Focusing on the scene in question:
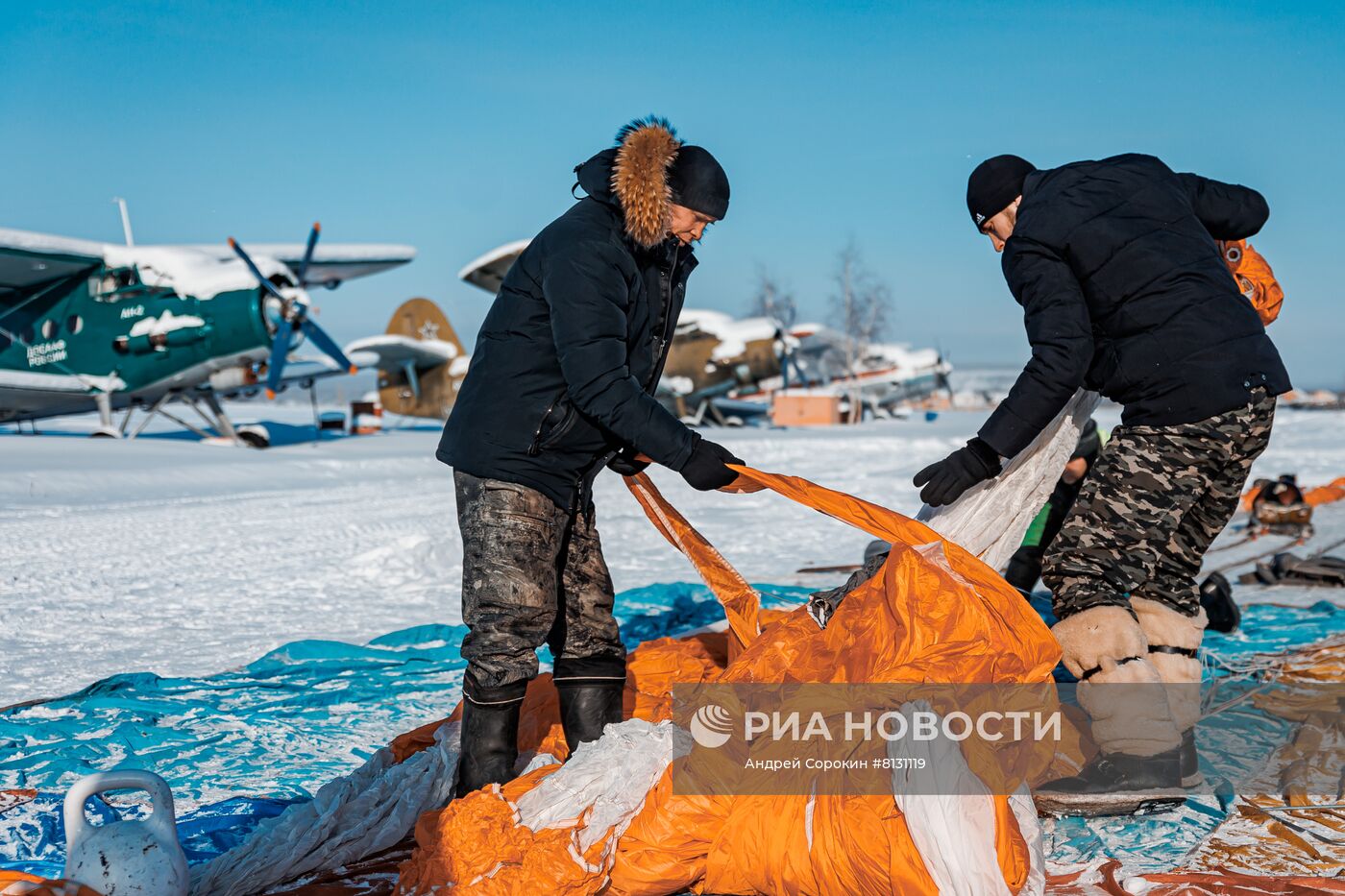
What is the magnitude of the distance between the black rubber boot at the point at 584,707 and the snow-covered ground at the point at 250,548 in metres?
1.96

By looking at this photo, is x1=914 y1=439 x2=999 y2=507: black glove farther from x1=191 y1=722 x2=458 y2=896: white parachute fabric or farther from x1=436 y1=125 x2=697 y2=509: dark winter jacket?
x1=191 y1=722 x2=458 y2=896: white parachute fabric

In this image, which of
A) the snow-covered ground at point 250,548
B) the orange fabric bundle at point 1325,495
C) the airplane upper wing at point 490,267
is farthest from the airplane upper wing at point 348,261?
the orange fabric bundle at point 1325,495

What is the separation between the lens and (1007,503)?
2.57m

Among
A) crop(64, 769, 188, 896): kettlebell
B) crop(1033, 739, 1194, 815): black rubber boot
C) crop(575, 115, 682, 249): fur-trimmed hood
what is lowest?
crop(1033, 739, 1194, 815): black rubber boot

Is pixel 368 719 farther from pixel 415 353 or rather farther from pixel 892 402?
pixel 892 402

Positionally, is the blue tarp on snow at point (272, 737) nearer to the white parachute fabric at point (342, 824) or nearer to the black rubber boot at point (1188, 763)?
the black rubber boot at point (1188, 763)

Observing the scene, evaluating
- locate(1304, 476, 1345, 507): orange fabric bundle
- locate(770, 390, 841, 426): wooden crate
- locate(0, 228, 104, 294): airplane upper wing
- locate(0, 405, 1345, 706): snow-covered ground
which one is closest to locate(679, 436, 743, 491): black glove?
locate(0, 405, 1345, 706): snow-covered ground

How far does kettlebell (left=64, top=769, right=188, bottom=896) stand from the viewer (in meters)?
1.64

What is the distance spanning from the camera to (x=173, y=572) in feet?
19.1

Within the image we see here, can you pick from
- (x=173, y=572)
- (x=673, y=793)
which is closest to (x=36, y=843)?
(x=673, y=793)

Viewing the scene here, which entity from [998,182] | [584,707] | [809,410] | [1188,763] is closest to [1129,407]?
[998,182]

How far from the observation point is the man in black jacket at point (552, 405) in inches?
88.0

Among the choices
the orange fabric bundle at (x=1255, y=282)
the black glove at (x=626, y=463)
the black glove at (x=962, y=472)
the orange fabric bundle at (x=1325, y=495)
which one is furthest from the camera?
the orange fabric bundle at (x=1325, y=495)

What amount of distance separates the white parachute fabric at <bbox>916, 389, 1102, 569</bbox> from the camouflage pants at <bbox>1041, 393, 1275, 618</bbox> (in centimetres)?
12
